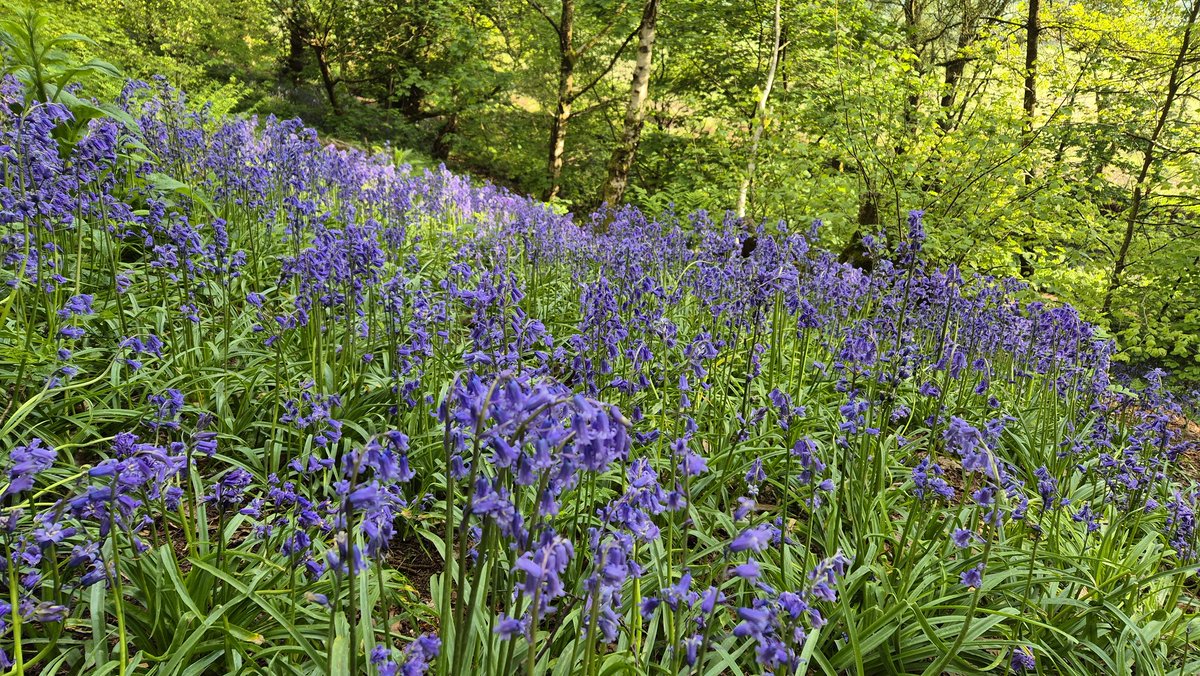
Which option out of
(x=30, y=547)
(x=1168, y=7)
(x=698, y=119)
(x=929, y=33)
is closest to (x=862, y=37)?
(x=929, y=33)

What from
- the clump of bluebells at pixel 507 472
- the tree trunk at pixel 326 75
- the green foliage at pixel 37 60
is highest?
the tree trunk at pixel 326 75

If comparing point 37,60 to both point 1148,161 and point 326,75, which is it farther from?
point 326,75

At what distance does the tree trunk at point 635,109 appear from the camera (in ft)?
32.9

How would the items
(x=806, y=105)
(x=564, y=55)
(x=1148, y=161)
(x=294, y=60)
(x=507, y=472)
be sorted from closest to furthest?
(x=507, y=472) < (x=1148, y=161) < (x=806, y=105) < (x=564, y=55) < (x=294, y=60)

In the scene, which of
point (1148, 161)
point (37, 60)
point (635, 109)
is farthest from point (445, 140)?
point (1148, 161)

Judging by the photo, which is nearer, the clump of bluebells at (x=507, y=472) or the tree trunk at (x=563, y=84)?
the clump of bluebells at (x=507, y=472)

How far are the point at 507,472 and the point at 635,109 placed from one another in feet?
32.5

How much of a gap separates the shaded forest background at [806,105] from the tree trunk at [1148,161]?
4 cm

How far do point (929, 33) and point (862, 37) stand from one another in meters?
2.22

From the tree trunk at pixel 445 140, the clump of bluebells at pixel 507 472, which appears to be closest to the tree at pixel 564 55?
the tree trunk at pixel 445 140

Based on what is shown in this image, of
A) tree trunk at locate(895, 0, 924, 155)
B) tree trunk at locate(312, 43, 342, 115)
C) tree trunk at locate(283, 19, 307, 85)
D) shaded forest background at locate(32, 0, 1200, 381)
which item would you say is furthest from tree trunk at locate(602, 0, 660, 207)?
tree trunk at locate(283, 19, 307, 85)

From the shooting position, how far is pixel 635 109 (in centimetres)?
1041

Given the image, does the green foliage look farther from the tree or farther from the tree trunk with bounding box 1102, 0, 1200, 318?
the tree trunk with bounding box 1102, 0, 1200, 318

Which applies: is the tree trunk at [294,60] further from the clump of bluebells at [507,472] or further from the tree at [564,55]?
the clump of bluebells at [507,472]
